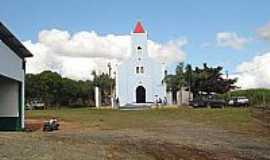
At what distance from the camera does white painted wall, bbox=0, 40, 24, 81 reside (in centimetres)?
2862

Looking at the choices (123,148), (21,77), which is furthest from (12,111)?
(123,148)

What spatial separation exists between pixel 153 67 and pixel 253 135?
159ft

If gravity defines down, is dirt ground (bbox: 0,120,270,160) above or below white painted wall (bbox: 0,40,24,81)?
below

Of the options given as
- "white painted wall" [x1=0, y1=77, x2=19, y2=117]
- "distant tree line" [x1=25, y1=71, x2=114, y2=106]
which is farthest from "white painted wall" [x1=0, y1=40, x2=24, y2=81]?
"distant tree line" [x1=25, y1=71, x2=114, y2=106]

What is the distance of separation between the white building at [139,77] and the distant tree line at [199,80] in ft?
5.89

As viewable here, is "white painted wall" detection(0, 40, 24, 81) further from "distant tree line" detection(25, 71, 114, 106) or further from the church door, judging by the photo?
"distant tree line" detection(25, 71, 114, 106)

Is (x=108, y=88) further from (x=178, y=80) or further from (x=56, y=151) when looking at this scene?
(x=56, y=151)

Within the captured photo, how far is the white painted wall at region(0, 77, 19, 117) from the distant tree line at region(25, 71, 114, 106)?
42960mm

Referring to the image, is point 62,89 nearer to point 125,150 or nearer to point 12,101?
point 12,101

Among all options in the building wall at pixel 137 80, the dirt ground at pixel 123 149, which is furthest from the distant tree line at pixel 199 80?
the dirt ground at pixel 123 149

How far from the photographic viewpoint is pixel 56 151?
47.2ft

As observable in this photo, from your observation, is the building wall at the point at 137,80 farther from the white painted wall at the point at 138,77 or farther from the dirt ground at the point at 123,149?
the dirt ground at the point at 123,149

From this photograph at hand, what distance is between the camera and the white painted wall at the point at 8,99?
115ft

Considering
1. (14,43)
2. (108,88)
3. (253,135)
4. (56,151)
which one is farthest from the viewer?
(108,88)
